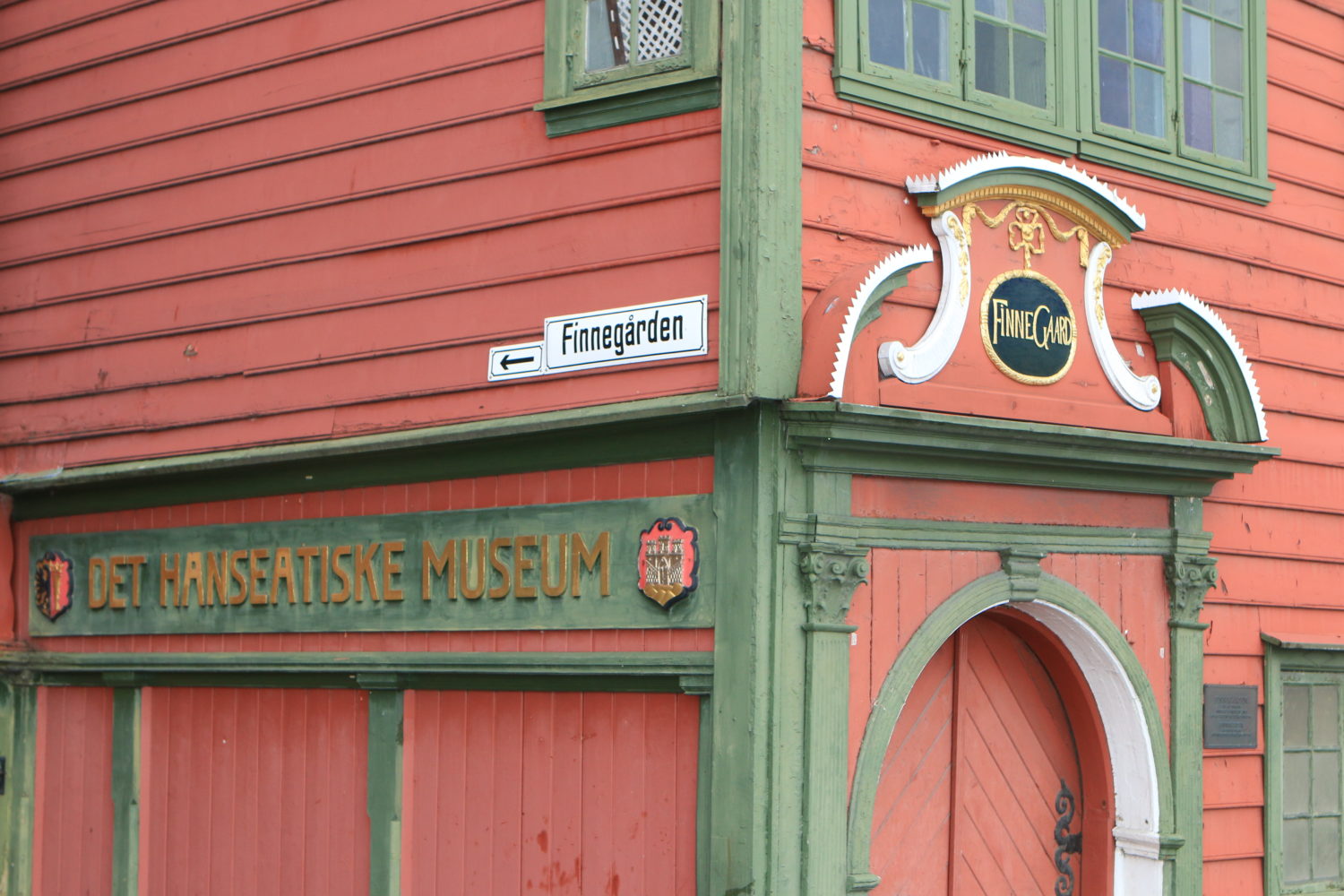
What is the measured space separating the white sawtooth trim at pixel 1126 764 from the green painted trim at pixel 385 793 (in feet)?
10.0

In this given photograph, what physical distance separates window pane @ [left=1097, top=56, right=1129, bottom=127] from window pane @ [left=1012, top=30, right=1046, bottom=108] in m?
0.42

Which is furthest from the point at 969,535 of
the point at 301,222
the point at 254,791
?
the point at 254,791

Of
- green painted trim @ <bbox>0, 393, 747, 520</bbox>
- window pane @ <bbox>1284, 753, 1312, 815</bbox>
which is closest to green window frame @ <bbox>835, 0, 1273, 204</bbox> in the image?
green painted trim @ <bbox>0, 393, 747, 520</bbox>

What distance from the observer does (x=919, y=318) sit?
714 cm

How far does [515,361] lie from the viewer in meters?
7.48

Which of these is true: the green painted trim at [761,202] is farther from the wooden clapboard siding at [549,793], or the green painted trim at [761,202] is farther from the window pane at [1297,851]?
the window pane at [1297,851]

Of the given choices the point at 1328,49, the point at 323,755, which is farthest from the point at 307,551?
the point at 1328,49

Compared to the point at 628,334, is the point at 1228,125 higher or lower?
higher

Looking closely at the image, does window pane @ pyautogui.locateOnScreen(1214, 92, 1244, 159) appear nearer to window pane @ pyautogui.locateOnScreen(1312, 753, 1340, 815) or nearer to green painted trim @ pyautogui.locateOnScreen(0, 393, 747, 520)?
window pane @ pyautogui.locateOnScreen(1312, 753, 1340, 815)

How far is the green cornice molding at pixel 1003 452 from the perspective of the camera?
21.6 feet

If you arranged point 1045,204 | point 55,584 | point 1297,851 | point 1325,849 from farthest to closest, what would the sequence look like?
point 55,584 < point 1325,849 < point 1297,851 < point 1045,204

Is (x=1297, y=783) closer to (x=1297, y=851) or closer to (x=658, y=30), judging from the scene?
(x=1297, y=851)

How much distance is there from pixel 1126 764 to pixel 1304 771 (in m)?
1.57

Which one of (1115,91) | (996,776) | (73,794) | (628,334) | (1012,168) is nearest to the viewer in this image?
(628,334)
